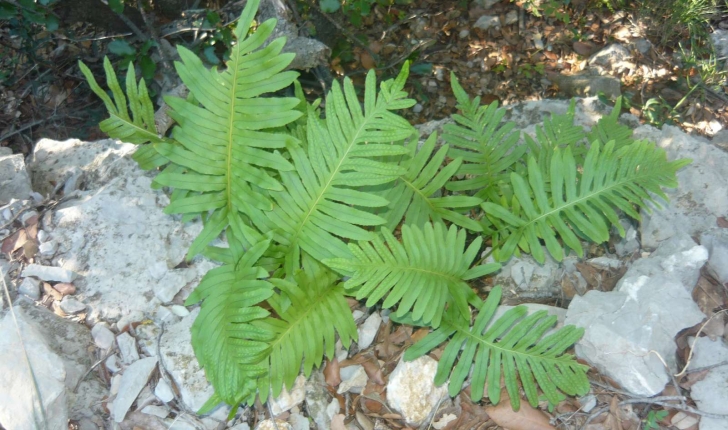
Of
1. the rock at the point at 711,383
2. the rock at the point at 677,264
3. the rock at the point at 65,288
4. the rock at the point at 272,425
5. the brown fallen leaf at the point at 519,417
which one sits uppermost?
the rock at the point at 677,264

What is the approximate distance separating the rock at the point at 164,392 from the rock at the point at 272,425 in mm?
354

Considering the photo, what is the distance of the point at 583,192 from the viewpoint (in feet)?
8.37

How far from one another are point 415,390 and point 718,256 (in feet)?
4.32

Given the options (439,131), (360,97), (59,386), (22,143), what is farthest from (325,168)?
(22,143)

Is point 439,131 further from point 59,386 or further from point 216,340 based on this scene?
point 59,386

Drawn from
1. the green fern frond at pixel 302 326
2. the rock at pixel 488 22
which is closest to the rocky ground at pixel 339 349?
the green fern frond at pixel 302 326

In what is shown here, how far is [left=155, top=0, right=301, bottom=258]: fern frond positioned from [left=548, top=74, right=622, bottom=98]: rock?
2491 mm

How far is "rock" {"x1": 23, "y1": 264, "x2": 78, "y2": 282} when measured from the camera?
2.51 m

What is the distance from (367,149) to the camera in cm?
242

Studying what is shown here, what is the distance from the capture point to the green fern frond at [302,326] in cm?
223

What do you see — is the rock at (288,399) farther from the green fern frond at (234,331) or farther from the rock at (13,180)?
the rock at (13,180)

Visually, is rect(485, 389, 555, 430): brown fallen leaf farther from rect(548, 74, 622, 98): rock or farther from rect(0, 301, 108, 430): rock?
rect(548, 74, 622, 98): rock

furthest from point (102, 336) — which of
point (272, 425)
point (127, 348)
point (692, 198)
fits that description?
point (692, 198)

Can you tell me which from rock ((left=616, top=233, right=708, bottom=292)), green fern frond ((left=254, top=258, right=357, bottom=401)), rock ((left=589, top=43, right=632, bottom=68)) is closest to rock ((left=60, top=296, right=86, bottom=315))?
green fern frond ((left=254, top=258, right=357, bottom=401))
